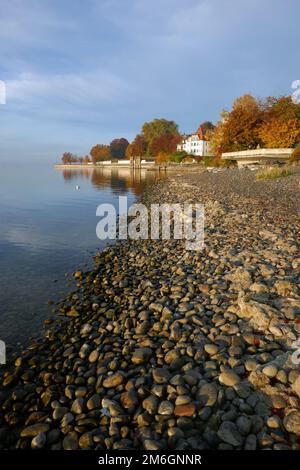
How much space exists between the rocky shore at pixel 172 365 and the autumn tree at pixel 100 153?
154m

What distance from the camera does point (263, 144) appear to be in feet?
165

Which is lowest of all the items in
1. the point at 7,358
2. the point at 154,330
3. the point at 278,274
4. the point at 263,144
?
the point at 7,358

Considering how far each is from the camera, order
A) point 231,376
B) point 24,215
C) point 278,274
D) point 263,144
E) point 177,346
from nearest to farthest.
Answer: point 231,376
point 177,346
point 278,274
point 24,215
point 263,144

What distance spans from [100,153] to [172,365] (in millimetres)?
161694

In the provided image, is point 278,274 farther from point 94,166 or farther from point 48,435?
point 94,166

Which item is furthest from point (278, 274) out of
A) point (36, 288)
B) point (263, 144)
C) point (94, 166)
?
point (94, 166)

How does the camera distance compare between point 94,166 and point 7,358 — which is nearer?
point 7,358

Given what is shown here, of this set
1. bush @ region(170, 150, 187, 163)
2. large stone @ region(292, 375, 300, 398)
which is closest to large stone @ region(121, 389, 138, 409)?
large stone @ region(292, 375, 300, 398)

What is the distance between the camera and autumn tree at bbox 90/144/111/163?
154250 mm

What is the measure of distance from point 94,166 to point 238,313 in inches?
5534

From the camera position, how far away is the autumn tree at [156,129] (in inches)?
4665

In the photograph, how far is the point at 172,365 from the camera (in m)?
4.00

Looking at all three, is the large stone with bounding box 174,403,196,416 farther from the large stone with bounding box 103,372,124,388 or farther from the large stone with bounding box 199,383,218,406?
the large stone with bounding box 103,372,124,388

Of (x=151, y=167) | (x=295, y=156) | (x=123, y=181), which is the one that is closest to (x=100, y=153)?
(x=151, y=167)
